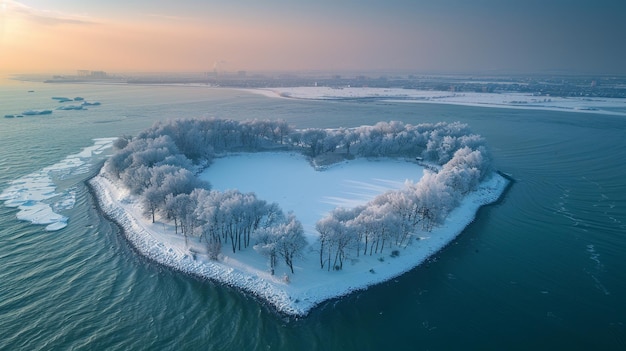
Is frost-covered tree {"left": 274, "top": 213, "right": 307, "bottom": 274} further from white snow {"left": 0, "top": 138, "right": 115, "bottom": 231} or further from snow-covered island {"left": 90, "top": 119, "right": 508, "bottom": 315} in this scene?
white snow {"left": 0, "top": 138, "right": 115, "bottom": 231}

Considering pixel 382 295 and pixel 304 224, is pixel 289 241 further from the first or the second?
pixel 304 224

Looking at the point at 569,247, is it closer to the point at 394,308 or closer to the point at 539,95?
the point at 394,308

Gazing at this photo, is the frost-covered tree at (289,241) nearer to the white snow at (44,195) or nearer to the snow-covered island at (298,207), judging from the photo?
the snow-covered island at (298,207)

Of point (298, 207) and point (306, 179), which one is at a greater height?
point (298, 207)

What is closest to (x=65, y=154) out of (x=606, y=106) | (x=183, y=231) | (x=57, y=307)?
(x=183, y=231)

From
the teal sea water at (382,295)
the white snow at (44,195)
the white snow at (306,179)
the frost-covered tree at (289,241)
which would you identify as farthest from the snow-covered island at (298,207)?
the white snow at (44,195)

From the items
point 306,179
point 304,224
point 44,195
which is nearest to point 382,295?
point 304,224
